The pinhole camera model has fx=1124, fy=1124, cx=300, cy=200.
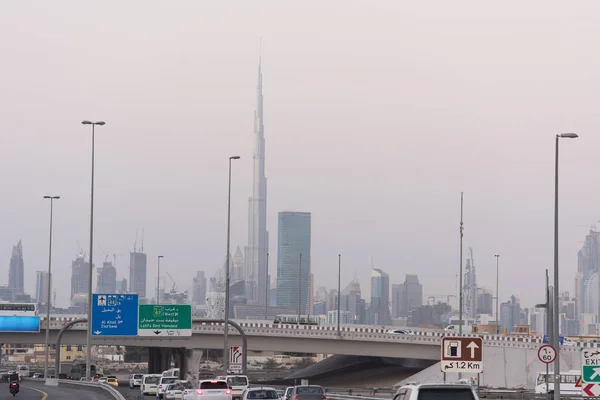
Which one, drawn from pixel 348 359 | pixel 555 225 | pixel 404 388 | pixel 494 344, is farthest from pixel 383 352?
pixel 404 388

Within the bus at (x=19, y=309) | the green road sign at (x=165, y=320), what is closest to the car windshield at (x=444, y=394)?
the green road sign at (x=165, y=320)

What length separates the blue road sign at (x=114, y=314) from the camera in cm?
7619

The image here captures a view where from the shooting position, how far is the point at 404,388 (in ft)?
76.5

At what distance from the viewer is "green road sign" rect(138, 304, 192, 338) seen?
261 ft

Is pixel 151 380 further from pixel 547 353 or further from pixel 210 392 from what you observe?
pixel 547 353

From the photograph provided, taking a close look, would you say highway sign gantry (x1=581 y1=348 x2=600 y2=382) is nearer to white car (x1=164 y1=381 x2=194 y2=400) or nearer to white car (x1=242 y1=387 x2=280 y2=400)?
white car (x1=242 y1=387 x2=280 y2=400)

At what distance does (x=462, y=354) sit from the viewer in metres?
30.2

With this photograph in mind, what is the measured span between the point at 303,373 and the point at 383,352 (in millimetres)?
27651

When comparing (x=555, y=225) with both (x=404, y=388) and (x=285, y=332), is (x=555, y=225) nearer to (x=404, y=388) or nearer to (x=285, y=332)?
(x=404, y=388)

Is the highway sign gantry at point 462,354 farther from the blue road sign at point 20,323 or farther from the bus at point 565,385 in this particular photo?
the blue road sign at point 20,323

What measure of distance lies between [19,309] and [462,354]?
259 ft

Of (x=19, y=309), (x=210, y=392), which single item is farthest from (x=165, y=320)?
(x=210, y=392)

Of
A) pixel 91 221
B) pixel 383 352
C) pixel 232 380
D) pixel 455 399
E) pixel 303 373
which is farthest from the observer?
pixel 303 373

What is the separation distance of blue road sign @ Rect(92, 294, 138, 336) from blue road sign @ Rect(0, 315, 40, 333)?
2562 centimetres
